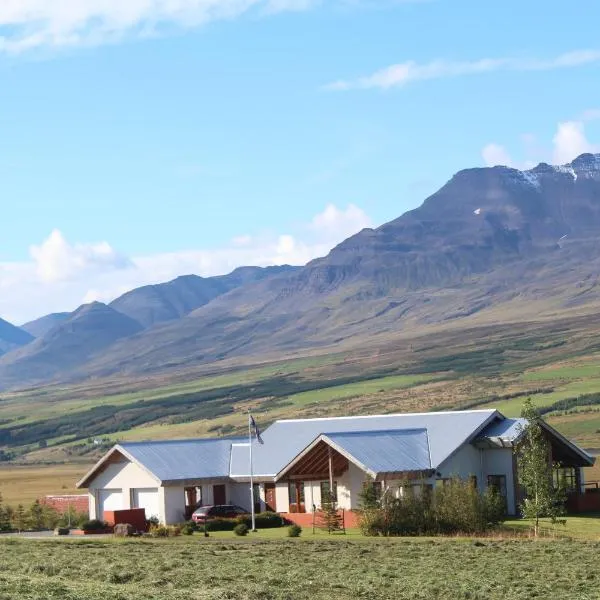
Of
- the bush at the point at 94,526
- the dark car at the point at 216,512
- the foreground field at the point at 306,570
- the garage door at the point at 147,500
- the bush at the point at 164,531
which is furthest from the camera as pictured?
the garage door at the point at 147,500

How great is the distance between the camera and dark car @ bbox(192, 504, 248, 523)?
64188 mm

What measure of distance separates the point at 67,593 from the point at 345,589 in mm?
7590

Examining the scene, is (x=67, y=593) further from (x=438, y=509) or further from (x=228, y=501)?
(x=228, y=501)

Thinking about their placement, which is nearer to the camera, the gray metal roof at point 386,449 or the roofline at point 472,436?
the gray metal roof at point 386,449

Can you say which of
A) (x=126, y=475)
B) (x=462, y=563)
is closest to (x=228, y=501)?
(x=126, y=475)

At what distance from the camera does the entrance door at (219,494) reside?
2729 inches

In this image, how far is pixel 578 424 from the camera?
5684 inches

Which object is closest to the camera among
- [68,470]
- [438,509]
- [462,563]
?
[462,563]

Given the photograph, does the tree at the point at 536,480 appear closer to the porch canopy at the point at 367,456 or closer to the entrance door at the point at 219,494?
the porch canopy at the point at 367,456

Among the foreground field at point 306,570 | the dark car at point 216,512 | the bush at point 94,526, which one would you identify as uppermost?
the dark car at point 216,512

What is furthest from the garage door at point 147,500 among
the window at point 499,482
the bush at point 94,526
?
the window at point 499,482

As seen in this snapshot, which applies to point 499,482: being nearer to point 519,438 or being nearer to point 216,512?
point 519,438

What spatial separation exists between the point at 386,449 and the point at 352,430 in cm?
550

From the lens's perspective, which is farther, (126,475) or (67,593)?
(126,475)
